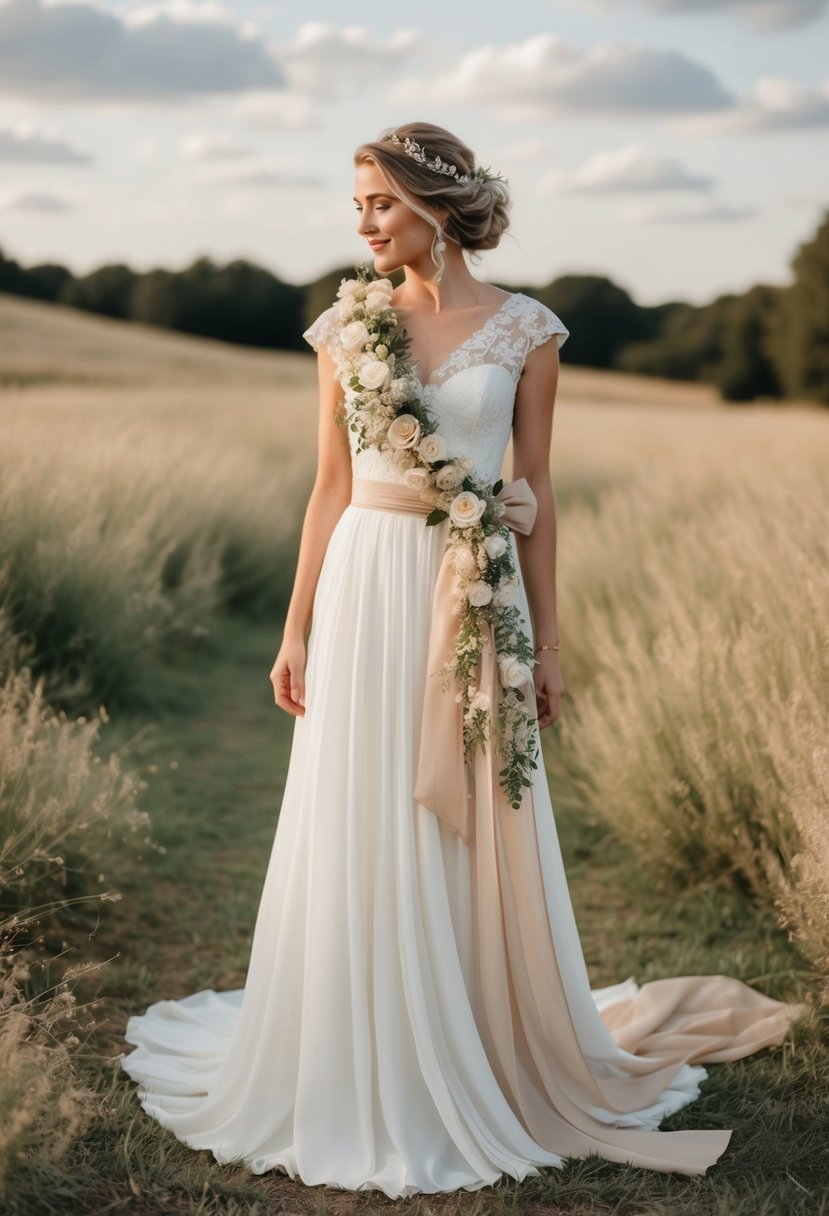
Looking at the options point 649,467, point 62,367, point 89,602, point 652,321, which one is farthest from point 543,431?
point 652,321

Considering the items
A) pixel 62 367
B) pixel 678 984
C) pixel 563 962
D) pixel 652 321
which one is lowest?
pixel 678 984

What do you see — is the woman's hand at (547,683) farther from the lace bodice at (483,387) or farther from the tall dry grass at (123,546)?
the tall dry grass at (123,546)

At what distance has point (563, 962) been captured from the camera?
321 cm

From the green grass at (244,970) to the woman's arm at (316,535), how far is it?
84 centimetres

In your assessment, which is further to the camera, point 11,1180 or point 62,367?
point 62,367

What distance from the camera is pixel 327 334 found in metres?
3.19

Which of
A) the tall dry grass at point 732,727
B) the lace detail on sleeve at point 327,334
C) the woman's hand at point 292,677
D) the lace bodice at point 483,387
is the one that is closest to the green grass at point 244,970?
the tall dry grass at point 732,727

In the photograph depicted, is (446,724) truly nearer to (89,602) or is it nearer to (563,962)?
(563,962)

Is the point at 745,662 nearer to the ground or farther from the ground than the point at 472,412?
nearer to the ground

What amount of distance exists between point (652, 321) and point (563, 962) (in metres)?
50.4

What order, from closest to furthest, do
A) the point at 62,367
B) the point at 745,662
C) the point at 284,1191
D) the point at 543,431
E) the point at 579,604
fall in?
the point at 284,1191 < the point at 543,431 < the point at 745,662 < the point at 579,604 < the point at 62,367

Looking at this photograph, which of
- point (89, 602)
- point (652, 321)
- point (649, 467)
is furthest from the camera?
point (652, 321)

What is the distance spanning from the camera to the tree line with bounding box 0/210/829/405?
46.2m

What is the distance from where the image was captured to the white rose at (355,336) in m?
3.01
